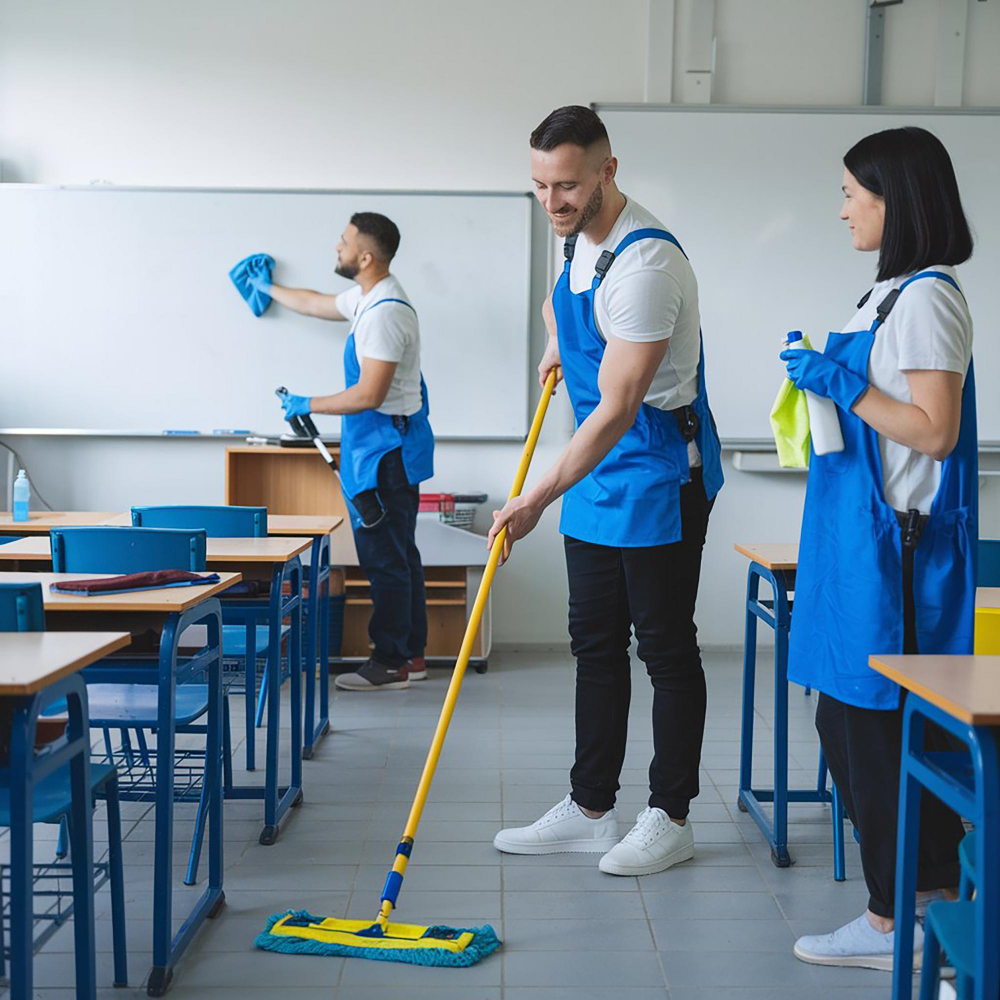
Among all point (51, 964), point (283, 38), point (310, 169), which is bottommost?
point (51, 964)

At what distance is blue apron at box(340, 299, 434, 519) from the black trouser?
2572 mm

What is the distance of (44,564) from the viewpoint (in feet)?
9.62

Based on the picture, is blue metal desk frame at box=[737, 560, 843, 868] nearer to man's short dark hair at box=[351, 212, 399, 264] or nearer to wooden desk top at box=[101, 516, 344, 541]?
wooden desk top at box=[101, 516, 344, 541]

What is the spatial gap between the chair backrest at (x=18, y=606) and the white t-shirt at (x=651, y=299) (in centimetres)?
123

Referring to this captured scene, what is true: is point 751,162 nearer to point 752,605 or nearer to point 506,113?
point 506,113

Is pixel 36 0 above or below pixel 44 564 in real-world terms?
above

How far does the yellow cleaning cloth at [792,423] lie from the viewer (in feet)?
6.97

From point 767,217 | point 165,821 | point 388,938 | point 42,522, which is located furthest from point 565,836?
point 767,217

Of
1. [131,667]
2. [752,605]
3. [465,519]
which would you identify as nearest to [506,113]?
[465,519]

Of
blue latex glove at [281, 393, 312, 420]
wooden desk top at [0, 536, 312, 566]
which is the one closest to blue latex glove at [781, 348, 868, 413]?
wooden desk top at [0, 536, 312, 566]

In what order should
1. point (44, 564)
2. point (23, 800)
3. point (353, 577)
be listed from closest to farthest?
1. point (23, 800)
2. point (44, 564)
3. point (353, 577)

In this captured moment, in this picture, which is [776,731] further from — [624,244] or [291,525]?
[291,525]

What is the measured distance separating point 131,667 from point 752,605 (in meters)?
1.56

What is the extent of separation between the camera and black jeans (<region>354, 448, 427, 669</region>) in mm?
4395
